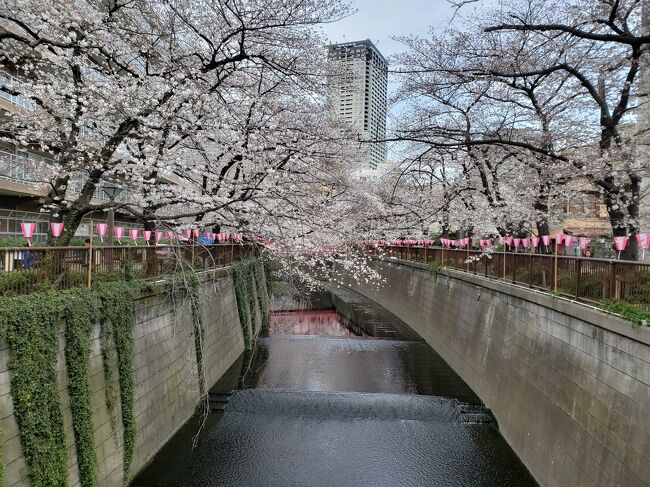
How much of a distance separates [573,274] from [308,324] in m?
21.0

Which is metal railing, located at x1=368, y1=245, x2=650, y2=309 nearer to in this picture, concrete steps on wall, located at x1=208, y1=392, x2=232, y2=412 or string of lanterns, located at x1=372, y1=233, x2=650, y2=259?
string of lanterns, located at x1=372, y1=233, x2=650, y2=259

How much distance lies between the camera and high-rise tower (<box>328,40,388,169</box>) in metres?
11.5

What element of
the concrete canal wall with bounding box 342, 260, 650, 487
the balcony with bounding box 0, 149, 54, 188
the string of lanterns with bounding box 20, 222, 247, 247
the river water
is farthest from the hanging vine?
the concrete canal wall with bounding box 342, 260, 650, 487

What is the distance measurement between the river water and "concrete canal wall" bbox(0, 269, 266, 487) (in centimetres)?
63

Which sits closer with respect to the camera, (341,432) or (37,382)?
(37,382)

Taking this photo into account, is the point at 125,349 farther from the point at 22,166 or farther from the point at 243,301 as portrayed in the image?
the point at 22,166

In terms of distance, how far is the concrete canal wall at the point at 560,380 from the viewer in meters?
6.40

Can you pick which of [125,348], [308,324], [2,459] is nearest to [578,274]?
[125,348]

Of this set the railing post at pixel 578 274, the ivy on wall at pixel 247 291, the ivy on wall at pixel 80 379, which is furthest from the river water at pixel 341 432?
the railing post at pixel 578 274

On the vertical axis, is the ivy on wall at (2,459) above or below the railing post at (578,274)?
below

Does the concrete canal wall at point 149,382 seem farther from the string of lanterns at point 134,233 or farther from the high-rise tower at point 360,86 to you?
the high-rise tower at point 360,86

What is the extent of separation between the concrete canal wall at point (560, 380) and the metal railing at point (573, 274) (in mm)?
340

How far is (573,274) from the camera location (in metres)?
9.01

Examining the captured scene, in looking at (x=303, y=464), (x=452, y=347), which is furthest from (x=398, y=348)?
(x=303, y=464)
